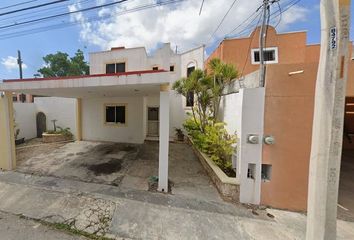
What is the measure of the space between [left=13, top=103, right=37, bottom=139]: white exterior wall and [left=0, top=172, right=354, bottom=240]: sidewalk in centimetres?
771

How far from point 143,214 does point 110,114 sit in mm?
7849

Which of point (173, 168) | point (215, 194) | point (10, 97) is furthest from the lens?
point (173, 168)

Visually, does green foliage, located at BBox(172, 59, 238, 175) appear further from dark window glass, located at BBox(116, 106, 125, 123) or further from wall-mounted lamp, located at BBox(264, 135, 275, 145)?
dark window glass, located at BBox(116, 106, 125, 123)

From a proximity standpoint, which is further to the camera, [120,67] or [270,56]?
[120,67]

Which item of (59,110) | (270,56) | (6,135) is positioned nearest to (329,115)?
(270,56)

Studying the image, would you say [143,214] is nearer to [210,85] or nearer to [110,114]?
[210,85]

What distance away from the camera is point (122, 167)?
6.55 m

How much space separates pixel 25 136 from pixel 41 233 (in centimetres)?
1076

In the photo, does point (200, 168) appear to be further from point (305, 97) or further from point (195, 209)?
point (305, 97)

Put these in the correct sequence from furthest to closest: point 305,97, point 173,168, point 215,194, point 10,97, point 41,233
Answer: point 173,168
point 10,97
point 215,194
point 305,97
point 41,233

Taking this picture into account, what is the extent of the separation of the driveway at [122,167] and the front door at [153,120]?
3315mm

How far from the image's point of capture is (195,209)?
4012 millimetres

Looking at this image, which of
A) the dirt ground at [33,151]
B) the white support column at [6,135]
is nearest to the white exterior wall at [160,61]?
the dirt ground at [33,151]

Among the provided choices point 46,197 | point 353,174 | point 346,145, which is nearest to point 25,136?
point 46,197
